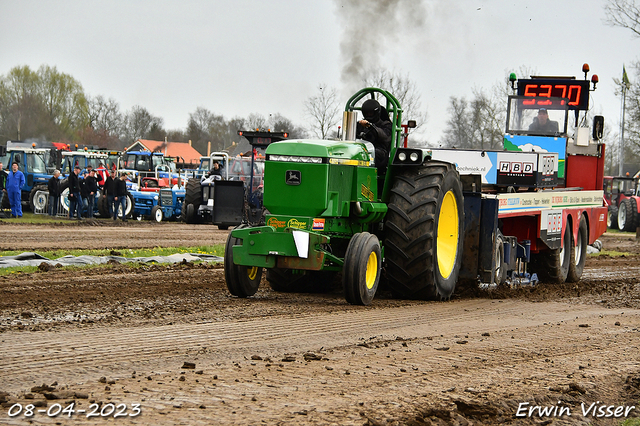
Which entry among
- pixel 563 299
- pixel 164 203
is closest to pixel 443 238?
pixel 563 299

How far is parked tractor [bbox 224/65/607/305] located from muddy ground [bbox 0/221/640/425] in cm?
40

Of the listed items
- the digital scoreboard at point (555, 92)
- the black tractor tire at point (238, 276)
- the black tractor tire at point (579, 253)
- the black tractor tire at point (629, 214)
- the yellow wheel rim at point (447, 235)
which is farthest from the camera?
the black tractor tire at point (629, 214)

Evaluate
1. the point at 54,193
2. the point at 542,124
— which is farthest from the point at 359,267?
the point at 54,193

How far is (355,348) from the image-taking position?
6.19 m

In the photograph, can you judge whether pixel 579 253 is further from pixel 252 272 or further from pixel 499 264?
pixel 252 272

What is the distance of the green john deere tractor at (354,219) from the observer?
8.44 meters

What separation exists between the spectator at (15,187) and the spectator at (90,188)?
6.28 ft

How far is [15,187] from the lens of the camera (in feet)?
80.1

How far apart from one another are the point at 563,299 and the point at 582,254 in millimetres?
3580

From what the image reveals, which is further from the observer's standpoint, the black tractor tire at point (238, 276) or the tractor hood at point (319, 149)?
the black tractor tire at point (238, 276)

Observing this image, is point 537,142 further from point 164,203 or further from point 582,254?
point 164,203

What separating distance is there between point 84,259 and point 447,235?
6.08m

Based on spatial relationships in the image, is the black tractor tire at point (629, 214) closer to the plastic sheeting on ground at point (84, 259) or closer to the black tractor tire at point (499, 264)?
the plastic sheeting on ground at point (84, 259)
